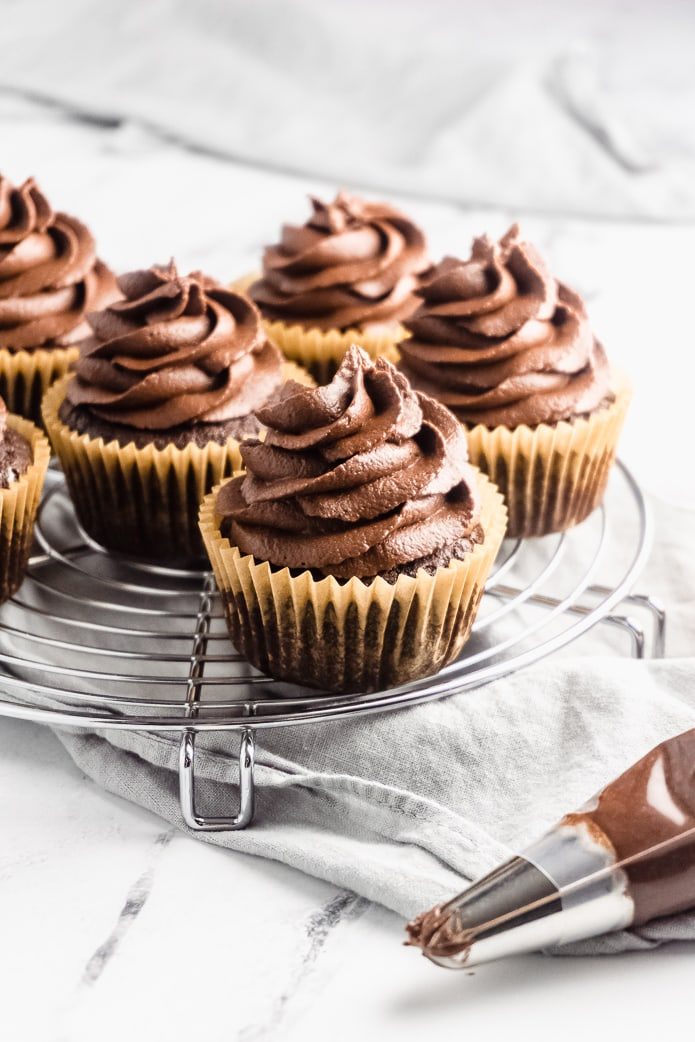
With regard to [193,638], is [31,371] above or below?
below

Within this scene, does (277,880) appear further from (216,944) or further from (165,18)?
(165,18)

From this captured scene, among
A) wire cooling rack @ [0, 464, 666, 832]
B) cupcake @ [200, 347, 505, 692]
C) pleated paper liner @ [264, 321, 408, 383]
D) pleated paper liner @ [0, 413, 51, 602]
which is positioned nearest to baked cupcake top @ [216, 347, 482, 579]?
cupcake @ [200, 347, 505, 692]

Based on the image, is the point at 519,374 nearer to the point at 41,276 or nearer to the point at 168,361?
the point at 168,361

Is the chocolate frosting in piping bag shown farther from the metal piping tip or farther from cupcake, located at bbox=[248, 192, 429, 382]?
cupcake, located at bbox=[248, 192, 429, 382]

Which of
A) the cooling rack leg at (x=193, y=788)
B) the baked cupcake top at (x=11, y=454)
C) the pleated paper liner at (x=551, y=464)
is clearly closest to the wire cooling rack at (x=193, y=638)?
the cooling rack leg at (x=193, y=788)

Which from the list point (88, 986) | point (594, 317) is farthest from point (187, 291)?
point (594, 317)

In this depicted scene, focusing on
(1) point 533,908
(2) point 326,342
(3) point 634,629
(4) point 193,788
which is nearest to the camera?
(1) point 533,908

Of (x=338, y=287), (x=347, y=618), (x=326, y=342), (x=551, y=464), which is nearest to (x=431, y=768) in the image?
(x=347, y=618)
